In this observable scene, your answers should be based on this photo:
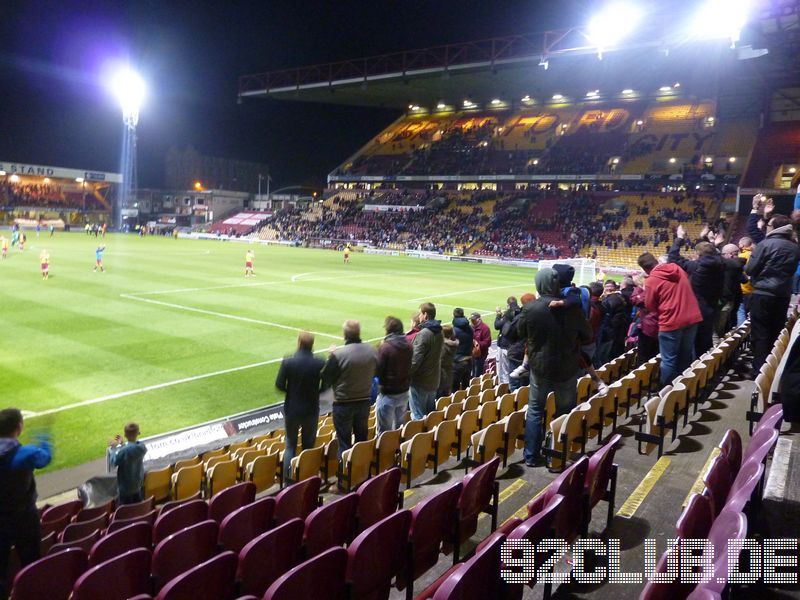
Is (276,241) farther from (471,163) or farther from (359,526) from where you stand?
(359,526)

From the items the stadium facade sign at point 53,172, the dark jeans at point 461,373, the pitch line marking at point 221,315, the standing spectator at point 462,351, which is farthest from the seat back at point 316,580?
the stadium facade sign at point 53,172

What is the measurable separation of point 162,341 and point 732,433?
49.0 feet

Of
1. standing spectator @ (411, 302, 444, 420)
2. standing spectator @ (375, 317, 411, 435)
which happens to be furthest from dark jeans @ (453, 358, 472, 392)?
standing spectator @ (375, 317, 411, 435)

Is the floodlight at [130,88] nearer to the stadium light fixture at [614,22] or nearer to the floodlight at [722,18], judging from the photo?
the stadium light fixture at [614,22]

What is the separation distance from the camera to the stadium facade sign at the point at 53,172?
227 ft

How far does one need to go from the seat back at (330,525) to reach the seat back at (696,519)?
209 centimetres

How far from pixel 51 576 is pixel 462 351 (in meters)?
7.86

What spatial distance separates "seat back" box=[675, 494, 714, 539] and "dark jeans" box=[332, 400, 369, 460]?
431 cm

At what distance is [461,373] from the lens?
1106 cm

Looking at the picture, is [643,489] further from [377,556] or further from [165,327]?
[165,327]

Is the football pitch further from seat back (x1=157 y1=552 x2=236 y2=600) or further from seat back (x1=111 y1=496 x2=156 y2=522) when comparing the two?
seat back (x1=157 y1=552 x2=236 y2=600)

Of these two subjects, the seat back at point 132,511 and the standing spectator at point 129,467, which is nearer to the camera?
the seat back at point 132,511

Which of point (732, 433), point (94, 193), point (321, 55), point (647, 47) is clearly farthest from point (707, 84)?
point (94, 193)

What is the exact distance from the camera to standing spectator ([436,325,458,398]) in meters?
9.21
